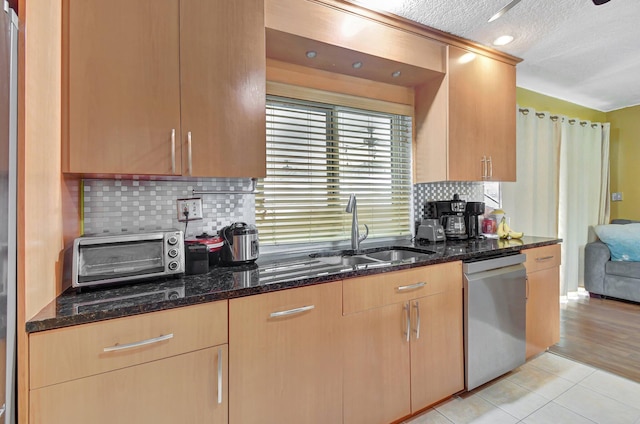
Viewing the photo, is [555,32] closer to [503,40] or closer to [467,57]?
[503,40]

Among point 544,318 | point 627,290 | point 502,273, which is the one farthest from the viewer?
point 627,290

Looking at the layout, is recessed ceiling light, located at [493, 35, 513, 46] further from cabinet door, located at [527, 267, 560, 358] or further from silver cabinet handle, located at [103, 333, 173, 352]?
silver cabinet handle, located at [103, 333, 173, 352]

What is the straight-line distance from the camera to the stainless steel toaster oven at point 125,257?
3.94 ft

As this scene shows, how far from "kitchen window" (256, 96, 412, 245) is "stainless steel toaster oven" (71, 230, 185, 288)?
0.64m

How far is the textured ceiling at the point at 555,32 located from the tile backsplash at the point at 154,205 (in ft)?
4.52

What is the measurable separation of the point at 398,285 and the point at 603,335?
2476mm

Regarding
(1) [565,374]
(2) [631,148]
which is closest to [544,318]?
(1) [565,374]

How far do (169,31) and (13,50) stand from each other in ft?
1.90

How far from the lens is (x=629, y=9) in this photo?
204 centimetres

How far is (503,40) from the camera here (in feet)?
7.70

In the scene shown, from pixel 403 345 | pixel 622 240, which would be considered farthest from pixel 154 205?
pixel 622 240

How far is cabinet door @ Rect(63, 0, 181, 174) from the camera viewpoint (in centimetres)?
121

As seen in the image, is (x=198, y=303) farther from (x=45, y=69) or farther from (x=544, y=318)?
(x=544, y=318)

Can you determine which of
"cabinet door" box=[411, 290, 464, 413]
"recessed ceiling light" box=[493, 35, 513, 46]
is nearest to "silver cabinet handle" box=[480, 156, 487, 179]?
"recessed ceiling light" box=[493, 35, 513, 46]
